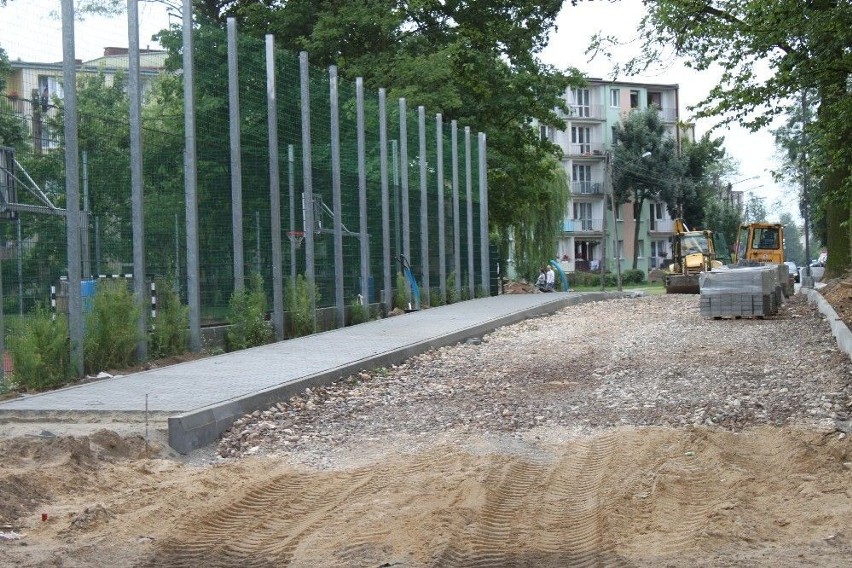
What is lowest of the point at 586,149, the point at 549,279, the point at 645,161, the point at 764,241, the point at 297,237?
the point at 549,279

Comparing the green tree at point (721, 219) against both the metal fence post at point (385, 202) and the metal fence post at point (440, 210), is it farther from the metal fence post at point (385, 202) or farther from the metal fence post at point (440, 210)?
the metal fence post at point (385, 202)

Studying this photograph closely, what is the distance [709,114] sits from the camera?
23.9 meters

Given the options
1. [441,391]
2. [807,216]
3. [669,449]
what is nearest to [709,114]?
[441,391]

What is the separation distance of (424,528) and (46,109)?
8.93 meters

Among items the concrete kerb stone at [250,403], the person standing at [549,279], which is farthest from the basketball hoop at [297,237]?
the person standing at [549,279]

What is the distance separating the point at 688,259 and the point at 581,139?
5315 centimetres

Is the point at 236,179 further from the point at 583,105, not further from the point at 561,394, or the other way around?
the point at 583,105

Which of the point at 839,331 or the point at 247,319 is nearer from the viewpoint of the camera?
the point at 839,331

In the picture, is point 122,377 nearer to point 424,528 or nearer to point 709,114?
point 424,528

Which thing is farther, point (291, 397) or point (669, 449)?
point (291, 397)

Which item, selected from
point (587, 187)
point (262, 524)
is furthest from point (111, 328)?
point (587, 187)

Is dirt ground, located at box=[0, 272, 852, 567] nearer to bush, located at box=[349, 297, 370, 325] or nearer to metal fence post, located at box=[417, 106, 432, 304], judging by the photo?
bush, located at box=[349, 297, 370, 325]

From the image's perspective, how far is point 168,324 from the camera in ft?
52.4

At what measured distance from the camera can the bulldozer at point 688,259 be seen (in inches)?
1939
